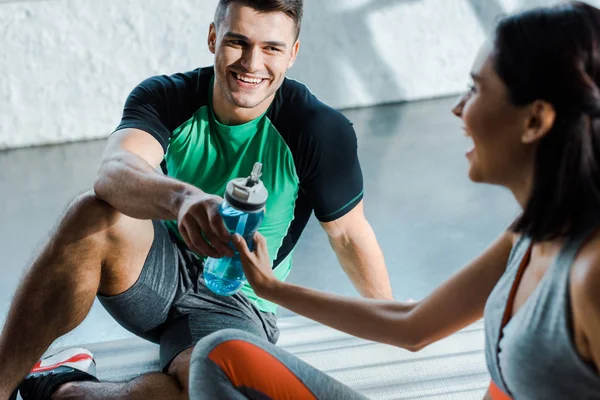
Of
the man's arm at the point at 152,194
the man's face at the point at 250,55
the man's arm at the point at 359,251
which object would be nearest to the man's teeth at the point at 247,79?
the man's face at the point at 250,55

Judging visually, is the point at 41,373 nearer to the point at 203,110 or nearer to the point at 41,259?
the point at 41,259

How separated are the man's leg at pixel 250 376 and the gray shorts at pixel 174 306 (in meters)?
0.47

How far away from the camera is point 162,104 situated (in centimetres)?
192

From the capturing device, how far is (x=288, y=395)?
1.26 meters

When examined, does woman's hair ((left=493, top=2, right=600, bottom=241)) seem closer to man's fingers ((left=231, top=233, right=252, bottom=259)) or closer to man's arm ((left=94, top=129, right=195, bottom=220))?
man's fingers ((left=231, top=233, right=252, bottom=259))

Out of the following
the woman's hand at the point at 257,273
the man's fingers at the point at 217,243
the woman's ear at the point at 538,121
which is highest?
the woman's ear at the point at 538,121

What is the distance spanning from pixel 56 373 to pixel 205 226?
2.25ft

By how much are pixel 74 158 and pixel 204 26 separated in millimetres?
1008

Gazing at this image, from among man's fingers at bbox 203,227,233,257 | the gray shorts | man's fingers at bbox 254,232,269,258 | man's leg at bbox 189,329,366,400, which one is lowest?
the gray shorts

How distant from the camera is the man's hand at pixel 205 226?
1370 millimetres

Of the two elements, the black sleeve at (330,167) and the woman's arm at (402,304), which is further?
the black sleeve at (330,167)

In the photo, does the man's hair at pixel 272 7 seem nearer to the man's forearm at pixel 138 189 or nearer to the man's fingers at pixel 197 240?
the man's forearm at pixel 138 189

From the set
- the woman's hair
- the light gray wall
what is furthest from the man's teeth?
the light gray wall

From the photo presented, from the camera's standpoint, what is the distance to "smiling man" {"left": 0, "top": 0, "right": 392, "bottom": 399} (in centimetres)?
169
